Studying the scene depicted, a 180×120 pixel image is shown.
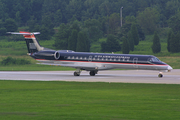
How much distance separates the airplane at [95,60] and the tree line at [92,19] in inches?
2069

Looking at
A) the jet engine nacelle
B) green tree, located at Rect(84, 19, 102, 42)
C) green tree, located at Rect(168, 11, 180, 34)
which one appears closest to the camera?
the jet engine nacelle

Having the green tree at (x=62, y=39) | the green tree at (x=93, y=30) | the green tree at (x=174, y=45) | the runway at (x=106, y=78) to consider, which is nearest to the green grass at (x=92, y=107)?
the runway at (x=106, y=78)

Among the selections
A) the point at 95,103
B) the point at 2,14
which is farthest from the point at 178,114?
the point at 2,14

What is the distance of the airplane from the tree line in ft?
172

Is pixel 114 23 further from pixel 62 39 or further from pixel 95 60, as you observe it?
pixel 95 60

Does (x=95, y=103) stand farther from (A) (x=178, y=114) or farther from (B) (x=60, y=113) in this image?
(A) (x=178, y=114)

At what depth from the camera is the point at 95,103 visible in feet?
66.0

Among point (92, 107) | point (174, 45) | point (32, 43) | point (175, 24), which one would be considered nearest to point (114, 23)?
point (175, 24)

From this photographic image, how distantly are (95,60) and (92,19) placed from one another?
9627 cm

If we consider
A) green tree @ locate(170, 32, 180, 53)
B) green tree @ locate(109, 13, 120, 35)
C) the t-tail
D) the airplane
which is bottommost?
green tree @ locate(170, 32, 180, 53)

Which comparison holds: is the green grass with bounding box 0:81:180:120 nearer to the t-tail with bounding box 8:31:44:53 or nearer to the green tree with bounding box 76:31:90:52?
the t-tail with bounding box 8:31:44:53

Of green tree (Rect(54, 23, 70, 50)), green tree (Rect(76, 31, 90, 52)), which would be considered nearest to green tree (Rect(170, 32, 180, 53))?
green tree (Rect(76, 31, 90, 52))

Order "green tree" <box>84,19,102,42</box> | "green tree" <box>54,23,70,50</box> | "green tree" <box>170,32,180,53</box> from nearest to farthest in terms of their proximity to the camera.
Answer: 1. "green tree" <box>170,32,180,53</box>
2. "green tree" <box>54,23,70,50</box>
3. "green tree" <box>84,19,102,42</box>

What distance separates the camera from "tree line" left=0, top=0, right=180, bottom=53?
116438 mm
